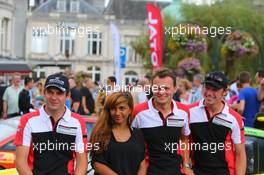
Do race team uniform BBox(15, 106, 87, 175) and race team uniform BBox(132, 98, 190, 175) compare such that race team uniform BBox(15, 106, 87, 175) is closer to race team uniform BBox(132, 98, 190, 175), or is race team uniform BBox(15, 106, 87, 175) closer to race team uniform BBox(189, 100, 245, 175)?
race team uniform BBox(132, 98, 190, 175)

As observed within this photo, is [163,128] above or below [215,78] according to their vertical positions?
below

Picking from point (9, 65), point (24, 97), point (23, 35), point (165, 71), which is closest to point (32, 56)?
point (23, 35)

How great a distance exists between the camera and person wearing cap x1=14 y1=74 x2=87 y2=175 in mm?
5465

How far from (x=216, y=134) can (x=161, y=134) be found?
0.54 metres

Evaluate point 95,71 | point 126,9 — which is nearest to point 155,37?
point 95,71

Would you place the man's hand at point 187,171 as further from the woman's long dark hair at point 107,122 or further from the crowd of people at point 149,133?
the woman's long dark hair at point 107,122

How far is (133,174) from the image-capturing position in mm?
5746

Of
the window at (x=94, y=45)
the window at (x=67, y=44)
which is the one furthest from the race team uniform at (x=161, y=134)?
the window at (x=94, y=45)

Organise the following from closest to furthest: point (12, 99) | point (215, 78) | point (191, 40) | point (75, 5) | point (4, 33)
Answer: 1. point (215, 78)
2. point (12, 99)
3. point (191, 40)
4. point (4, 33)
5. point (75, 5)

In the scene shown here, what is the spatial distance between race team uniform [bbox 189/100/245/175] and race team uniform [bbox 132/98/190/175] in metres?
0.15

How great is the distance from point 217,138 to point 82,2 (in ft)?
202

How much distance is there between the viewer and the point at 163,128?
5.88 m

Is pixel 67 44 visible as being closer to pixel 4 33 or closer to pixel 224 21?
pixel 4 33

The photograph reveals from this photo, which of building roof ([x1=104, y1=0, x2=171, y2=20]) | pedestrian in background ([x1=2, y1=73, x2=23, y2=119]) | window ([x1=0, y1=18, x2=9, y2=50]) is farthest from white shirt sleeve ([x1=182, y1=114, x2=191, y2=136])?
building roof ([x1=104, y1=0, x2=171, y2=20])
